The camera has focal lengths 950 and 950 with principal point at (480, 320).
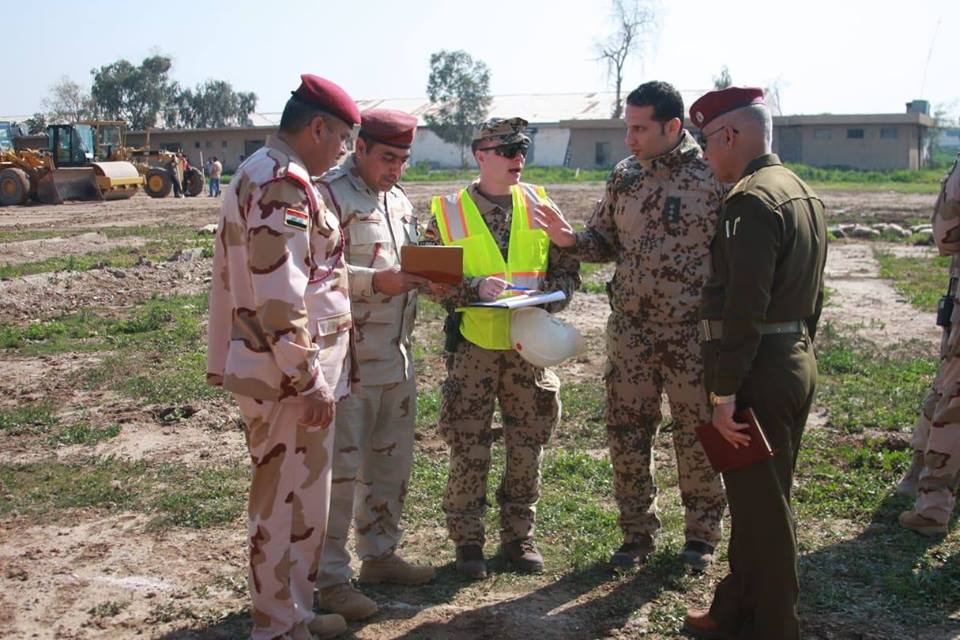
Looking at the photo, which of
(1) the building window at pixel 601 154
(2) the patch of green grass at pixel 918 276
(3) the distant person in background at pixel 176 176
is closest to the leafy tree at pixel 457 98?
(1) the building window at pixel 601 154

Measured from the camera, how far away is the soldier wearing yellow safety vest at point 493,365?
14.2 ft

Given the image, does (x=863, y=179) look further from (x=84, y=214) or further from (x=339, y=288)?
(x=339, y=288)

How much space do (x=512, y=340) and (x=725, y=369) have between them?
117 centimetres

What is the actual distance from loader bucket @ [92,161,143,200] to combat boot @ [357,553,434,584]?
1155 inches

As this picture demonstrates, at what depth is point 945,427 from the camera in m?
4.86

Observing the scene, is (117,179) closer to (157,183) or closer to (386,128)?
(157,183)

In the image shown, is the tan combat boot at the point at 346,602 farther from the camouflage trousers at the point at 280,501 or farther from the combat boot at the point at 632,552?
the combat boot at the point at 632,552

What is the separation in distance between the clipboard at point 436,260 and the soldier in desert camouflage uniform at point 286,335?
Answer: 1.17 feet

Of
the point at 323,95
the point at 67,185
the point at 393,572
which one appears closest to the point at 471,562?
the point at 393,572

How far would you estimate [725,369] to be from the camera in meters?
3.34

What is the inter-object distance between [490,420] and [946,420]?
2.38m

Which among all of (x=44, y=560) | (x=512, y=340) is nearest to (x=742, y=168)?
(x=512, y=340)

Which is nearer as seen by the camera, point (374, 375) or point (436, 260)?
point (436, 260)

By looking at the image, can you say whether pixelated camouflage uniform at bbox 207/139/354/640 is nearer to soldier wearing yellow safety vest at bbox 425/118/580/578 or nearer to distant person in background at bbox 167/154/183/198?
soldier wearing yellow safety vest at bbox 425/118/580/578
